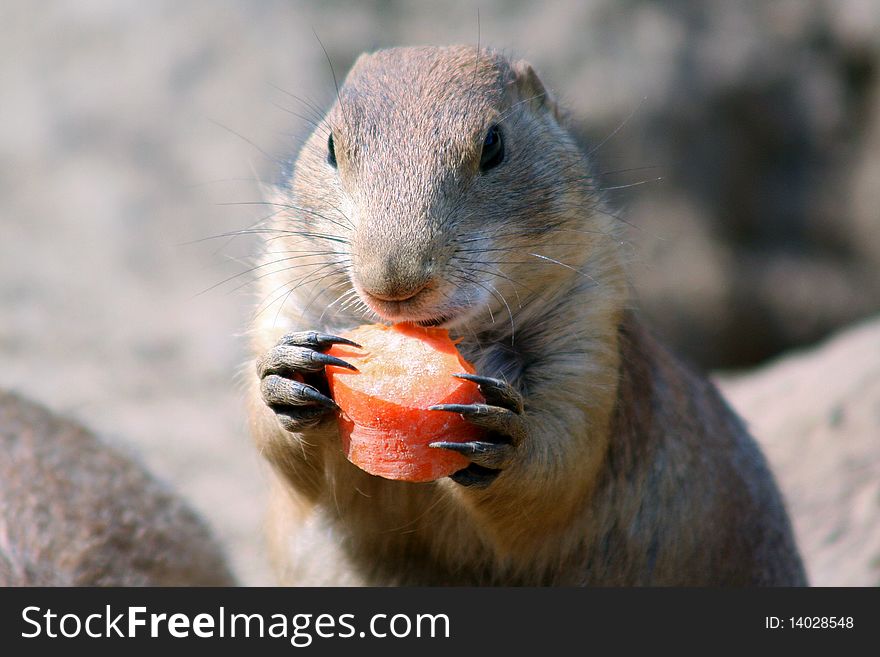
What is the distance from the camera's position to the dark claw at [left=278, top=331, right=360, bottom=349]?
382cm

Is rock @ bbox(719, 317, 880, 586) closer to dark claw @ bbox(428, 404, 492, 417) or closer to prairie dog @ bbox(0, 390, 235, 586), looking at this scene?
dark claw @ bbox(428, 404, 492, 417)

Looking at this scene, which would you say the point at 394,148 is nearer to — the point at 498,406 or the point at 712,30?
the point at 498,406

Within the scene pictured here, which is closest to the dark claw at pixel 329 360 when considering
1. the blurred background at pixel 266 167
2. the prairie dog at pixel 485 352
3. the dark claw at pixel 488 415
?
the prairie dog at pixel 485 352

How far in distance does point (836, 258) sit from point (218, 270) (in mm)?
7364

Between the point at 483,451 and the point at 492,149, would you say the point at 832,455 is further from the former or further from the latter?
the point at 483,451

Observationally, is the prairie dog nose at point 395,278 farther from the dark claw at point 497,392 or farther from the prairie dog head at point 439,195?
the dark claw at point 497,392

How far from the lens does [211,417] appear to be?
9.02 meters

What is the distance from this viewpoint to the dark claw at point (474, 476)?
3.77 meters

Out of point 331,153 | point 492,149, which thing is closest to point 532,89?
point 492,149

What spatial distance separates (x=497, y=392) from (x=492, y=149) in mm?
1046

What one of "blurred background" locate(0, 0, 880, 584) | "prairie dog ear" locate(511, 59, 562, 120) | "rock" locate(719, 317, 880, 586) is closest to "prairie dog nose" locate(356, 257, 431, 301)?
"prairie dog ear" locate(511, 59, 562, 120)

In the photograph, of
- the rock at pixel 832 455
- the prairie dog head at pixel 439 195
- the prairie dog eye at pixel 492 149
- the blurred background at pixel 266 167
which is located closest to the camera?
the prairie dog head at pixel 439 195

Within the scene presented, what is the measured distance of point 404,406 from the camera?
3.66 meters

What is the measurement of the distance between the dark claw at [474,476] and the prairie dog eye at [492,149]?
1140mm
